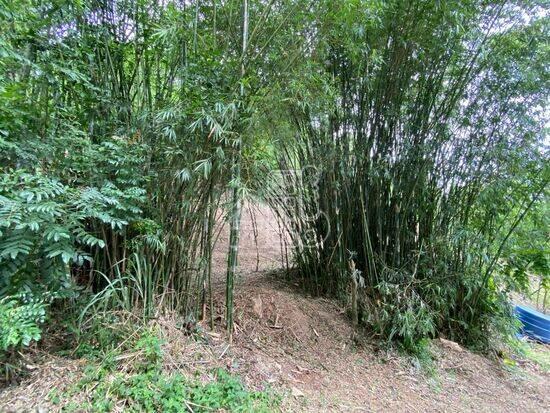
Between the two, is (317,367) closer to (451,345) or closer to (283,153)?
(451,345)

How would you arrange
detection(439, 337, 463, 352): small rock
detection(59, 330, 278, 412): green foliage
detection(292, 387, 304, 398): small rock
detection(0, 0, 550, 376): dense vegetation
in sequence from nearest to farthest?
detection(59, 330, 278, 412): green foliage → detection(0, 0, 550, 376): dense vegetation → detection(292, 387, 304, 398): small rock → detection(439, 337, 463, 352): small rock

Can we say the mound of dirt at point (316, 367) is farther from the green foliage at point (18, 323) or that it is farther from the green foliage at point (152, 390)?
the green foliage at point (18, 323)

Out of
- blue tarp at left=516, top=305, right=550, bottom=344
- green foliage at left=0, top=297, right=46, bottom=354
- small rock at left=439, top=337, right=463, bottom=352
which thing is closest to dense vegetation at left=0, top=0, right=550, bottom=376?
green foliage at left=0, top=297, right=46, bottom=354

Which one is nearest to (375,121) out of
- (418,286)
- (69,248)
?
(418,286)

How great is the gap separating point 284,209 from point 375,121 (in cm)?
107

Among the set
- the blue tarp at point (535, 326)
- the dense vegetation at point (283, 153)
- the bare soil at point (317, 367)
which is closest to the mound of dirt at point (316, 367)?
the bare soil at point (317, 367)

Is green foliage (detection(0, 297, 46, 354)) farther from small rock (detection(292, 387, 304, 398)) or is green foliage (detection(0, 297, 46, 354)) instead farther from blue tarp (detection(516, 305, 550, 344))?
blue tarp (detection(516, 305, 550, 344))

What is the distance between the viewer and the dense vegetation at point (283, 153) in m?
1.63

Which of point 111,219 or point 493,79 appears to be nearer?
point 111,219

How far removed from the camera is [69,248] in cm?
146

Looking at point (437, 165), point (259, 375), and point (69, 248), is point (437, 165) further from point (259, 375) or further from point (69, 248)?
point (69, 248)

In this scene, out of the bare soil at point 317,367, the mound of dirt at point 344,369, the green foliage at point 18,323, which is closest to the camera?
the green foliage at point 18,323

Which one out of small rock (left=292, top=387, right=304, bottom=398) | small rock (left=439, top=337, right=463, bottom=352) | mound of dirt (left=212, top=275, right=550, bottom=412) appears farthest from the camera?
small rock (left=439, top=337, right=463, bottom=352)

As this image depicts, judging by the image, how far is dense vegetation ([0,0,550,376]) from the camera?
5.36ft
